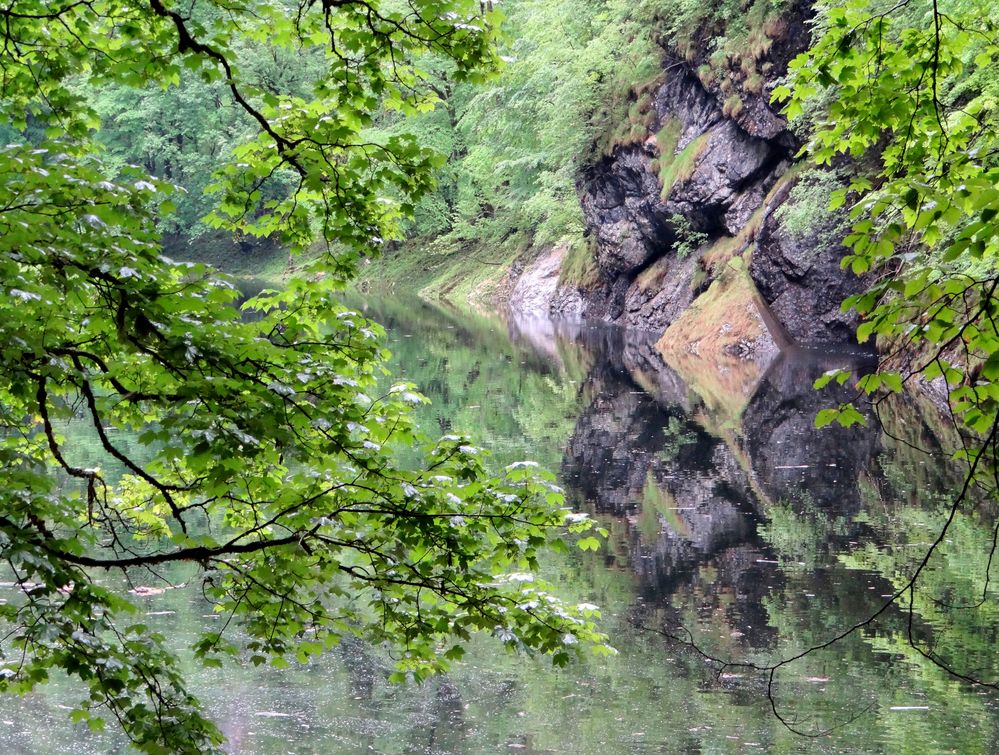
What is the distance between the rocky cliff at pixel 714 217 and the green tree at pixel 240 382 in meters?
20.2

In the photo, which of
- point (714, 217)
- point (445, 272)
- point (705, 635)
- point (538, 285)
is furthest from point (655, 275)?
point (705, 635)

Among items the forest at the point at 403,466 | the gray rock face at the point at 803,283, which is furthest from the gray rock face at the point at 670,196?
the forest at the point at 403,466

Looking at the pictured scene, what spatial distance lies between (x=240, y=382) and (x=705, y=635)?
5445mm

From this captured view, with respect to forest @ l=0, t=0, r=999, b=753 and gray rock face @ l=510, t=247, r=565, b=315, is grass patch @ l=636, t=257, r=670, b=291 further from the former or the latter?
forest @ l=0, t=0, r=999, b=753

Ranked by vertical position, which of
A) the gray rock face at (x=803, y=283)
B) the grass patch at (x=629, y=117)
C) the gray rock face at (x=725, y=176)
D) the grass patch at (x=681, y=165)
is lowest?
the gray rock face at (x=803, y=283)

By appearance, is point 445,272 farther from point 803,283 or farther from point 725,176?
point 803,283

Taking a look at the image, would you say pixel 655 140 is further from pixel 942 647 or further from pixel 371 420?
pixel 371 420

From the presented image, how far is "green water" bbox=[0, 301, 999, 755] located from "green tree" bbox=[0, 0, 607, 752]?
6.80 ft

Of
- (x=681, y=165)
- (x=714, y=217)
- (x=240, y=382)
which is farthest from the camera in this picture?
(x=714, y=217)

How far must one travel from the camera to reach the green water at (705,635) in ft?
22.9

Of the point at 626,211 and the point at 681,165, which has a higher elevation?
the point at 626,211

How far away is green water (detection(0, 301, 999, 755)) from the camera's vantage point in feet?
22.9

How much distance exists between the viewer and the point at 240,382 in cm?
449

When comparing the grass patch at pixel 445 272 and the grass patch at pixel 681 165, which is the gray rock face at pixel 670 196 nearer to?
the grass patch at pixel 681 165
